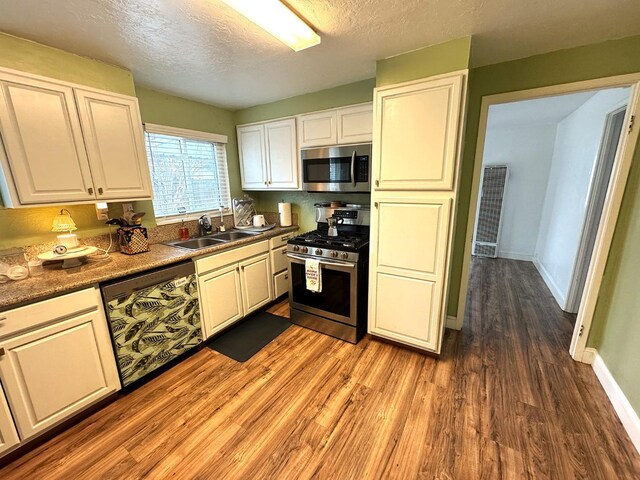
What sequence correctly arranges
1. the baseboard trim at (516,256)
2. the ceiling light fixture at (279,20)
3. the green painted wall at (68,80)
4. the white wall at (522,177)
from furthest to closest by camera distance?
the baseboard trim at (516,256) → the white wall at (522,177) → the green painted wall at (68,80) → the ceiling light fixture at (279,20)

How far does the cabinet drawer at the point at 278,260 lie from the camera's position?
9.86 ft

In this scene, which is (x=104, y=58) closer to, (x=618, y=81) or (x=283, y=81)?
(x=283, y=81)

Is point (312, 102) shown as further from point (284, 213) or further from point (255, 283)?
point (255, 283)

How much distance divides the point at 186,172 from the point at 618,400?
4084mm

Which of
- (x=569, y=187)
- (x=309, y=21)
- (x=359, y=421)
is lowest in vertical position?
(x=359, y=421)

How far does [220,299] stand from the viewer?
2.44 m

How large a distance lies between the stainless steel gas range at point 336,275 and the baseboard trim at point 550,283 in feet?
8.09

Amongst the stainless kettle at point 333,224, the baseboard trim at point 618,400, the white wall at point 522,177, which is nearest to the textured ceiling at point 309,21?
the stainless kettle at point 333,224

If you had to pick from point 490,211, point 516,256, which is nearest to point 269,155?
point 490,211

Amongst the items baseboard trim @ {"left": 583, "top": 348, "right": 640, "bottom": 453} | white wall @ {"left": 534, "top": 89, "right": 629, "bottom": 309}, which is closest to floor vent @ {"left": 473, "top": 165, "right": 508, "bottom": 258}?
white wall @ {"left": 534, "top": 89, "right": 629, "bottom": 309}

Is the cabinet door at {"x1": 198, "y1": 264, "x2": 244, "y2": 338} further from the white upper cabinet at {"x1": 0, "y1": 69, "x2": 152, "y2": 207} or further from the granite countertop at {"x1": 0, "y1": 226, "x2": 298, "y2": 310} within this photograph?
the white upper cabinet at {"x1": 0, "y1": 69, "x2": 152, "y2": 207}

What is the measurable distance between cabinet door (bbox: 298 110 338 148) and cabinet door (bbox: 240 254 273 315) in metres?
1.36

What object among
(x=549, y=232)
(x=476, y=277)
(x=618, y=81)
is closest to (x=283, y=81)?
(x=618, y=81)

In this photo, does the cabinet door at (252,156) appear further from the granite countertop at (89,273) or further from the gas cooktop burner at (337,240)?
the granite countertop at (89,273)
